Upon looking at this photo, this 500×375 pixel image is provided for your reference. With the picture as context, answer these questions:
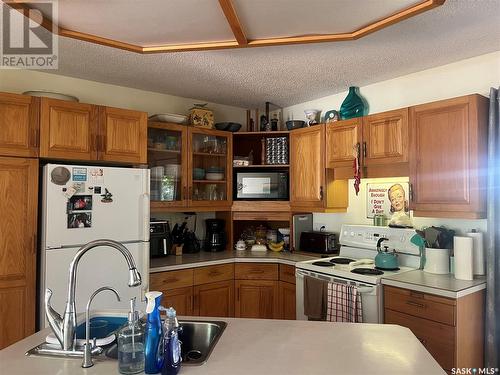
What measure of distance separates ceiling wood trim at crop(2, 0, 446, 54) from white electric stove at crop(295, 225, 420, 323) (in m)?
1.61

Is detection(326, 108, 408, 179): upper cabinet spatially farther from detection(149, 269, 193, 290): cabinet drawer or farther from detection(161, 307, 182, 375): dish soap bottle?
detection(161, 307, 182, 375): dish soap bottle

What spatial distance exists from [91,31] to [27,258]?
1515 mm

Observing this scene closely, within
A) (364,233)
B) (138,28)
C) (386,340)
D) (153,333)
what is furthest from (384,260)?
(138,28)

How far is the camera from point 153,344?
1135mm

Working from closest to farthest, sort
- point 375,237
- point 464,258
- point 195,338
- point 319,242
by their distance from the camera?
1. point 195,338
2. point 464,258
3. point 375,237
4. point 319,242

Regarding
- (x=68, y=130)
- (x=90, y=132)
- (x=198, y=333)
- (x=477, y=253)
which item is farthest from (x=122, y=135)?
(x=477, y=253)

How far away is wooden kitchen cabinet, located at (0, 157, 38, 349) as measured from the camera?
2.32 metres

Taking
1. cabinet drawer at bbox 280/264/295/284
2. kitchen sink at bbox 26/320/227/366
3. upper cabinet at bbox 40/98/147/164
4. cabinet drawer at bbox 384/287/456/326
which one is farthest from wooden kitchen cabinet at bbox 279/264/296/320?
kitchen sink at bbox 26/320/227/366

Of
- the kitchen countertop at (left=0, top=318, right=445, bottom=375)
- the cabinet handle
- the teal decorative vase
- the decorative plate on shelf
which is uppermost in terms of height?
the teal decorative vase

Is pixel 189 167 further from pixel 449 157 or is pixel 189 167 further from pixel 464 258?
pixel 464 258

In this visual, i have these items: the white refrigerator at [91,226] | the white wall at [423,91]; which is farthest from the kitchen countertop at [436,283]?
the white refrigerator at [91,226]

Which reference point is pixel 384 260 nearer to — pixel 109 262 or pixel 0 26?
pixel 109 262

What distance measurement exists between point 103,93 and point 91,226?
138 centimetres

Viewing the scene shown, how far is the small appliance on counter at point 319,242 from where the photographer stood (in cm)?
347
